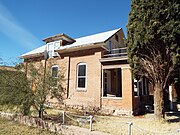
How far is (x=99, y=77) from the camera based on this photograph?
13.5 meters

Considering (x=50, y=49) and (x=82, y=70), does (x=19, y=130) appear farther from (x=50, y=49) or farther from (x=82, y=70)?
(x=50, y=49)

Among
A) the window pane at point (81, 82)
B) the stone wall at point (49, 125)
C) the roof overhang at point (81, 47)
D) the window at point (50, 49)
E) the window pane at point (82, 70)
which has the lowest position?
the stone wall at point (49, 125)

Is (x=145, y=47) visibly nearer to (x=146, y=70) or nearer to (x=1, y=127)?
(x=146, y=70)

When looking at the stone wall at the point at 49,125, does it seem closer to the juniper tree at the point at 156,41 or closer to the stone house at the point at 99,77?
the stone house at the point at 99,77

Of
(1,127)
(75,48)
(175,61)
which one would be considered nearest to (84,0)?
(75,48)

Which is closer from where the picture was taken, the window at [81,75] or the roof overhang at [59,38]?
the window at [81,75]

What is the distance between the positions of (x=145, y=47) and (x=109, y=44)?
6.31 metres

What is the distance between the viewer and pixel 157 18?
858 centimetres

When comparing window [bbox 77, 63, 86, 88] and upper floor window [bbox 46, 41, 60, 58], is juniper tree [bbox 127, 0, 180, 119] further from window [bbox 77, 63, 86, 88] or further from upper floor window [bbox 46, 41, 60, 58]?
upper floor window [bbox 46, 41, 60, 58]

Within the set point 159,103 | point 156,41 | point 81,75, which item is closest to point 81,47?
point 81,75

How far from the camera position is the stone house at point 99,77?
39.3 feet

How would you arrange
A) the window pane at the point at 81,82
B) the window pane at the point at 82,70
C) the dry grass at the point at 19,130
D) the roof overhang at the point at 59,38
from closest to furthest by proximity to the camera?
the dry grass at the point at 19,130 < the window pane at the point at 81,82 < the window pane at the point at 82,70 < the roof overhang at the point at 59,38

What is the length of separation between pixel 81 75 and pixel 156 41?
814 cm

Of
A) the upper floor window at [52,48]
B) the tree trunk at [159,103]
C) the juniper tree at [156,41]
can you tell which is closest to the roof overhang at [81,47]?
the upper floor window at [52,48]
